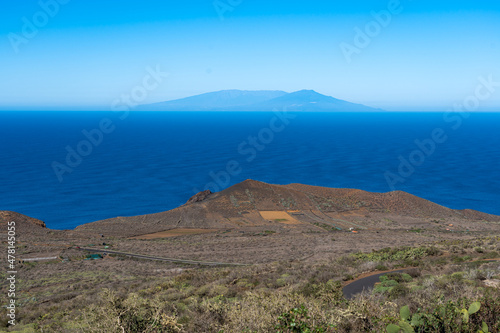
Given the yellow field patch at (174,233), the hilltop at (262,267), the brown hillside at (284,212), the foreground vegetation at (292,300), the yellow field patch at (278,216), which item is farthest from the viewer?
the yellow field patch at (278,216)

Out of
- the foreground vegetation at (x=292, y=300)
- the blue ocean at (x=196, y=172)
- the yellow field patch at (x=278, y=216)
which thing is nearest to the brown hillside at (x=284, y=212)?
the yellow field patch at (x=278, y=216)

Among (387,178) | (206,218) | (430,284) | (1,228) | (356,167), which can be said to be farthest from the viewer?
(356,167)

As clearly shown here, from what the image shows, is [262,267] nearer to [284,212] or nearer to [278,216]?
[278,216]

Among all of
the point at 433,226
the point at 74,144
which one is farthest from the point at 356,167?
the point at 74,144

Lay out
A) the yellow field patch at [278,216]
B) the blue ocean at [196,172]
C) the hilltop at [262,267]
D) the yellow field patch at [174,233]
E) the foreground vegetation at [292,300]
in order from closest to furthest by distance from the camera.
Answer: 1. the foreground vegetation at [292,300]
2. the hilltop at [262,267]
3. the yellow field patch at [174,233]
4. the yellow field patch at [278,216]
5. the blue ocean at [196,172]

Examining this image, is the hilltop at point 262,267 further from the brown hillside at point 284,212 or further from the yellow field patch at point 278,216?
the brown hillside at point 284,212

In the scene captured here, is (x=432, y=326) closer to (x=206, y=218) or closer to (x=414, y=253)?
(x=414, y=253)
